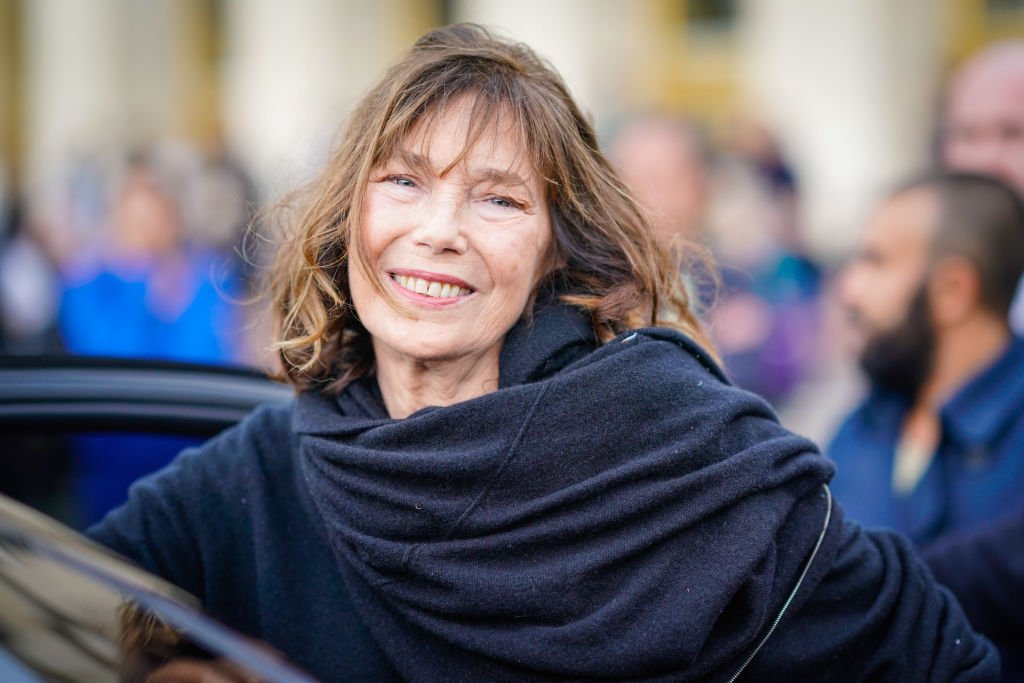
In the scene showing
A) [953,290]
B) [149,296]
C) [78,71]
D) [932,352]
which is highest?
[953,290]

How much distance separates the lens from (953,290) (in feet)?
10.8

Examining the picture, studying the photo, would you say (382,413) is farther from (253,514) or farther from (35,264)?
(35,264)

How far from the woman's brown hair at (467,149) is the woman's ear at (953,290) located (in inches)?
46.4

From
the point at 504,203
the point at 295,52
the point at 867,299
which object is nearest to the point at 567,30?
the point at 295,52

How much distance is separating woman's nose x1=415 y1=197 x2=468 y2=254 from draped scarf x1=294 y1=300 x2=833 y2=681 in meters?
0.25

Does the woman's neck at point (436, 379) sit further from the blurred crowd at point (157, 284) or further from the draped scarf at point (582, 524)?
→ the blurred crowd at point (157, 284)

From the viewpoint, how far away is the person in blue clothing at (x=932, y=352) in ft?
9.89

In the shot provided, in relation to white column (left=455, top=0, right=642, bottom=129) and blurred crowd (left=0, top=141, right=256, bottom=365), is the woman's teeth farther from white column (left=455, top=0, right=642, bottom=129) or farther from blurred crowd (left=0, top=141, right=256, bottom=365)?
white column (left=455, top=0, right=642, bottom=129)

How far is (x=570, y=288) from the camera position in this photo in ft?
7.29

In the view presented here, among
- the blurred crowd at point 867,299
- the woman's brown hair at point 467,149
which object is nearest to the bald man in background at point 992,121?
the blurred crowd at point 867,299

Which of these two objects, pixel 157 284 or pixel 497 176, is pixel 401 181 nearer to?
pixel 497 176

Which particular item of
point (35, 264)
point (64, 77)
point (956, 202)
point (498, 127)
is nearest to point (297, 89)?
point (64, 77)

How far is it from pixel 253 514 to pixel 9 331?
18.4 feet

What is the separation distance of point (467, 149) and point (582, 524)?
62 centimetres
